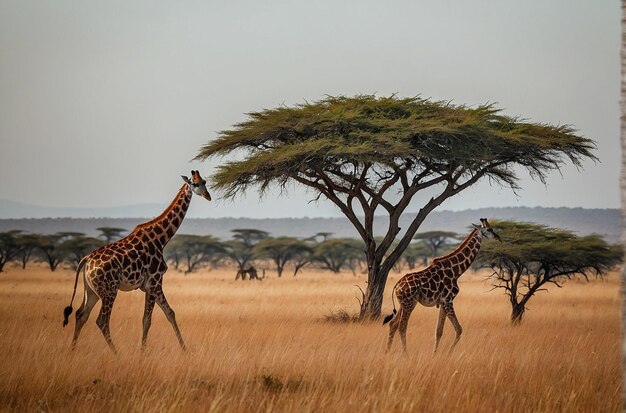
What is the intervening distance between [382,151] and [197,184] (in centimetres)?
595

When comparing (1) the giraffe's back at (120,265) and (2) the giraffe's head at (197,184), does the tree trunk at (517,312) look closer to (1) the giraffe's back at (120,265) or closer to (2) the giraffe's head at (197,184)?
(2) the giraffe's head at (197,184)

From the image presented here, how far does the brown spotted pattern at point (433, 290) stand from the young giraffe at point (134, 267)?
9.13 ft

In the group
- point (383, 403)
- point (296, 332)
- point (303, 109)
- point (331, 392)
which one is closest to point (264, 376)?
point (331, 392)

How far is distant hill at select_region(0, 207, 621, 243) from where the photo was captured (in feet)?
445

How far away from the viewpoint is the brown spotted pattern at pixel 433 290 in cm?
1214

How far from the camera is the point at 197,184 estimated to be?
11.6 metres

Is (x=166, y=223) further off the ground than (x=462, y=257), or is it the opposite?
(x=166, y=223)

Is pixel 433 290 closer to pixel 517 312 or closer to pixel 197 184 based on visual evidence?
pixel 197 184

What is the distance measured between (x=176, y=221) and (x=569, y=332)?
803 cm

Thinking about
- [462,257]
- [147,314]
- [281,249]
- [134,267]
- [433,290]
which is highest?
[462,257]

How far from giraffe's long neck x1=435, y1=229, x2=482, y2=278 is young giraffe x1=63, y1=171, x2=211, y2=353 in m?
3.39

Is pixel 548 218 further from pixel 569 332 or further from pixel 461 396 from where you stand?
pixel 461 396

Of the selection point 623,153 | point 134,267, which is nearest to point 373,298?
point 134,267

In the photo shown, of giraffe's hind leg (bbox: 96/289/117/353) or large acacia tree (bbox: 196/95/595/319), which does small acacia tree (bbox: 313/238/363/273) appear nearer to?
large acacia tree (bbox: 196/95/595/319)
